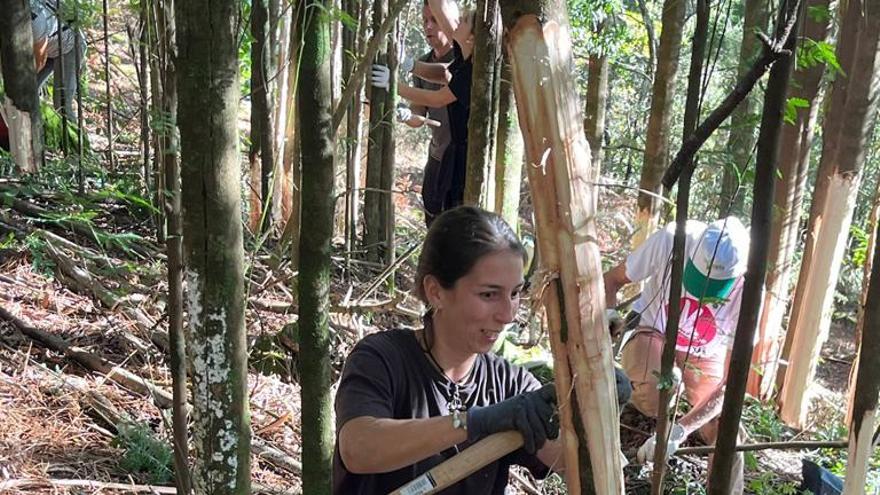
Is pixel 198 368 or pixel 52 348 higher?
pixel 198 368

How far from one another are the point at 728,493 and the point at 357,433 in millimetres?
865

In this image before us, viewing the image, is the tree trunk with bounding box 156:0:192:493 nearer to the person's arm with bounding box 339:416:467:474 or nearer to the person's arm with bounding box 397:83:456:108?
the person's arm with bounding box 339:416:467:474

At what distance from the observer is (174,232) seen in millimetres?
1796

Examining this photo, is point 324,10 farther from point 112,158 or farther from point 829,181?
point 829,181

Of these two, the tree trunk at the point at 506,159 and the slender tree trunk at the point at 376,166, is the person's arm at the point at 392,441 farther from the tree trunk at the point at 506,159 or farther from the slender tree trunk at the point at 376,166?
the slender tree trunk at the point at 376,166

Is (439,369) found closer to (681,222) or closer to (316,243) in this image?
(316,243)

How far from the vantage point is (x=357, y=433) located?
1864 millimetres

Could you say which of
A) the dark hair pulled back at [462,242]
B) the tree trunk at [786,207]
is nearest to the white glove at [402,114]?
the tree trunk at [786,207]

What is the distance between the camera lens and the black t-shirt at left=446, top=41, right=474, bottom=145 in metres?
4.12

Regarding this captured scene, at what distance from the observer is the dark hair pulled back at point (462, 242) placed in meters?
2.05

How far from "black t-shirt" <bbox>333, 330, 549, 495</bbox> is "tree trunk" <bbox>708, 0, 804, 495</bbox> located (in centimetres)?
82

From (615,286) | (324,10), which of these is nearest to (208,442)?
(324,10)

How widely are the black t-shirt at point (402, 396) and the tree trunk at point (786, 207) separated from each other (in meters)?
4.30

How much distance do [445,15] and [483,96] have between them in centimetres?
143
